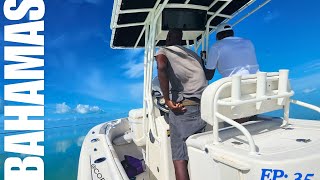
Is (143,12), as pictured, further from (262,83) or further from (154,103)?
(262,83)

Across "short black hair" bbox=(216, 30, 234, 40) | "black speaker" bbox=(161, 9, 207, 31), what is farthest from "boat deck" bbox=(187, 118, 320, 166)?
"black speaker" bbox=(161, 9, 207, 31)

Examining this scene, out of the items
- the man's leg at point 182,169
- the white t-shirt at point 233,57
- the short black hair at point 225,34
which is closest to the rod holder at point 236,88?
the white t-shirt at point 233,57

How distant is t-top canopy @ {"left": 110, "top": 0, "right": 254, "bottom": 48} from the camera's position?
344 centimetres

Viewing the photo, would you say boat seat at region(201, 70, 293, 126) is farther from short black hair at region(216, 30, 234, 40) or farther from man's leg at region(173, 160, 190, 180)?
short black hair at region(216, 30, 234, 40)

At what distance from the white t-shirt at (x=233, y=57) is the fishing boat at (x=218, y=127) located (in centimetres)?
45

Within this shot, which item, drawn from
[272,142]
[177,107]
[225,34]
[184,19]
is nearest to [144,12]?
[184,19]

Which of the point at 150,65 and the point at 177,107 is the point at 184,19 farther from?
the point at 177,107

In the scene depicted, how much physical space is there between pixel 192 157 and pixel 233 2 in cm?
269

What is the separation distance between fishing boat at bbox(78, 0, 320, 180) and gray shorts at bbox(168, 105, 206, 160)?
0.60 ft

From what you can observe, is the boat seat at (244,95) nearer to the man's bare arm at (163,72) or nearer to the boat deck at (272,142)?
the boat deck at (272,142)

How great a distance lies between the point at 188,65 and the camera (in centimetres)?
270

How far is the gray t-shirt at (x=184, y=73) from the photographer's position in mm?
2682

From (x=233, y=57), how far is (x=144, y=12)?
4.75 feet

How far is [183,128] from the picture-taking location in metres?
2.61
